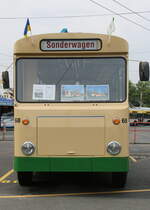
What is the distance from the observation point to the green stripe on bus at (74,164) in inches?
249

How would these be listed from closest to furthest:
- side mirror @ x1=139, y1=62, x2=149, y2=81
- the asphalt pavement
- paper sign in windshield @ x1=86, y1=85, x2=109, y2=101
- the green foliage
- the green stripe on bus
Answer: the asphalt pavement, the green stripe on bus, paper sign in windshield @ x1=86, y1=85, x2=109, y2=101, side mirror @ x1=139, y1=62, x2=149, y2=81, the green foliage

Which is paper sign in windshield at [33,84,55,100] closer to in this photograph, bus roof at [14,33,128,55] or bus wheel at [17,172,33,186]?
bus roof at [14,33,128,55]

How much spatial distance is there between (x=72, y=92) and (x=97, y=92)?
479mm

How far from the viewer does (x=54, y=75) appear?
21.9 feet

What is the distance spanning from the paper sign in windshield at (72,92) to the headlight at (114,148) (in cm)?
102

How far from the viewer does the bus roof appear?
6594 millimetres

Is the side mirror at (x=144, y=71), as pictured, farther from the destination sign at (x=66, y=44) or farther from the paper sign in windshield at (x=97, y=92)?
the destination sign at (x=66, y=44)

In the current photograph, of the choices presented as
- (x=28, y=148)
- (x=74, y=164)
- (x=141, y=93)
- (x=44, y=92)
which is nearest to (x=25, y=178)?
(x=28, y=148)

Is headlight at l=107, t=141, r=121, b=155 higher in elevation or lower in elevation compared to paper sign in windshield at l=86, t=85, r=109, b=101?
lower

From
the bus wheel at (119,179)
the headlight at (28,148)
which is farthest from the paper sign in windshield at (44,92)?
the bus wheel at (119,179)

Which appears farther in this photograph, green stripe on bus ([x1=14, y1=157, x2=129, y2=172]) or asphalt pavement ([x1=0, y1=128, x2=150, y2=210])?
green stripe on bus ([x1=14, y1=157, x2=129, y2=172])

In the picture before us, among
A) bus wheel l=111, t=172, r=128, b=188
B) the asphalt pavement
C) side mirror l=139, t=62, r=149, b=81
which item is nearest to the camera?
the asphalt pavement

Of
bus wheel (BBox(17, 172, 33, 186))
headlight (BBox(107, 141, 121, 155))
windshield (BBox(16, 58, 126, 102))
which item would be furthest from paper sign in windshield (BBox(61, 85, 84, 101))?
bus wheel (BBox(17, 172, 33, 186))

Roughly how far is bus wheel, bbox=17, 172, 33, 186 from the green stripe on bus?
731 mm
